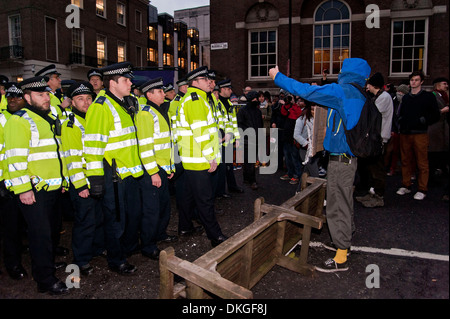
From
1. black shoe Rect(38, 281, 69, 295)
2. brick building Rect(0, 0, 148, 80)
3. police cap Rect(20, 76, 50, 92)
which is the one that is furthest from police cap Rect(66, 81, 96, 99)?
brick building Rect(0, 0, 148, 80)

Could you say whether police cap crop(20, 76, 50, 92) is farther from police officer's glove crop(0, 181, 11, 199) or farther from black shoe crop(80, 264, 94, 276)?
black shoe crop(80, 264, 94, 276)

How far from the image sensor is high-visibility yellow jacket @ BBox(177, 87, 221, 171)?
4.27m

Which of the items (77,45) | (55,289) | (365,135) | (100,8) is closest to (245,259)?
(365,135)

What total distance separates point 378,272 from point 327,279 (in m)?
0.60

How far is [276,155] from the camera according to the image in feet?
34.4

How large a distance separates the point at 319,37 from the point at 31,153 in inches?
672

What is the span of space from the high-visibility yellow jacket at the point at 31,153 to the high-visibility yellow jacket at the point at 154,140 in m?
0.93

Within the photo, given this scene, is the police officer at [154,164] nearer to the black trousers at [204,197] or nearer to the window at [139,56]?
the black trousers at [204,197]

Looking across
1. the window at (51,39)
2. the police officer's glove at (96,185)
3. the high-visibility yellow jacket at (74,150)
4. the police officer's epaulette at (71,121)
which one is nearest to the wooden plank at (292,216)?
the police officer's glove at (96,185)

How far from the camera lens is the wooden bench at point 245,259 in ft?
7.68

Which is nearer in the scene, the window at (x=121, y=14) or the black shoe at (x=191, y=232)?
the black shoe at (x=191, y=232)

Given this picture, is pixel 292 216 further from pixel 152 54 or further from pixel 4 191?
pixel 152 54
